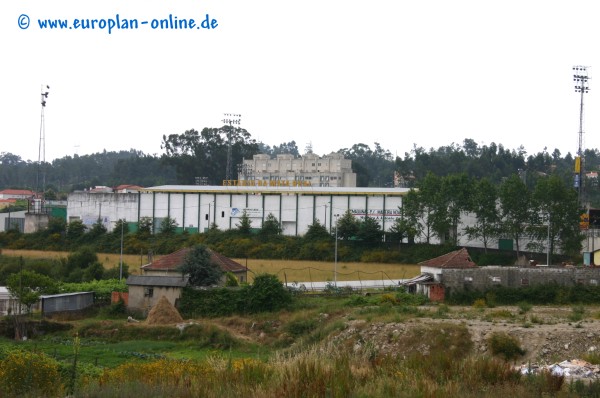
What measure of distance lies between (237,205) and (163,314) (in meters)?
28.3

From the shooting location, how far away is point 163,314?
3338 cm

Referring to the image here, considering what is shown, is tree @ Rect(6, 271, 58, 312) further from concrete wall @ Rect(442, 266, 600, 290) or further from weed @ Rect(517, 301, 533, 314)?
weed @ Rect(517, 301, 533, 314)

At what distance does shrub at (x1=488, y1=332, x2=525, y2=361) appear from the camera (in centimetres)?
2419

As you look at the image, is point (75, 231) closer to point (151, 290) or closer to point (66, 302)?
point (66, 302)

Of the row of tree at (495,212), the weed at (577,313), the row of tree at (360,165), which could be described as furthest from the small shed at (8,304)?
the row of tree at (360,165)

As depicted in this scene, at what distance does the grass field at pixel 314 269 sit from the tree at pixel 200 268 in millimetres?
5884

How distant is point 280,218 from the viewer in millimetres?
59688

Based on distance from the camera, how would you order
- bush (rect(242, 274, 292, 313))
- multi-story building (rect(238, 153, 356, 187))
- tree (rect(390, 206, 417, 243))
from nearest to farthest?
bush (rect(242, 274, 292, 313)) < tree (rect(390, 206, 417, 243)) < multi-story building (rect(238, 153, 356, 187))

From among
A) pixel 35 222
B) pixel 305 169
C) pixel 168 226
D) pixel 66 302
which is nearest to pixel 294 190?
pixel 168 226

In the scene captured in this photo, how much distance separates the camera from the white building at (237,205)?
57906 mm

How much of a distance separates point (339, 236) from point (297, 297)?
19.6 m

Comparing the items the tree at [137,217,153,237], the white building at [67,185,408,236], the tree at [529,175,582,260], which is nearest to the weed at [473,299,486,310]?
the tree at [529,175,582,260]

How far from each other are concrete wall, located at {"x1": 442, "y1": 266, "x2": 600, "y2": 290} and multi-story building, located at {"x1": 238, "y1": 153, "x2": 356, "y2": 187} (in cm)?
5163

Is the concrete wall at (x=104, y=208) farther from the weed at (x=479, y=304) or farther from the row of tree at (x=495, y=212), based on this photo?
the weed at (x=479, y=304)
